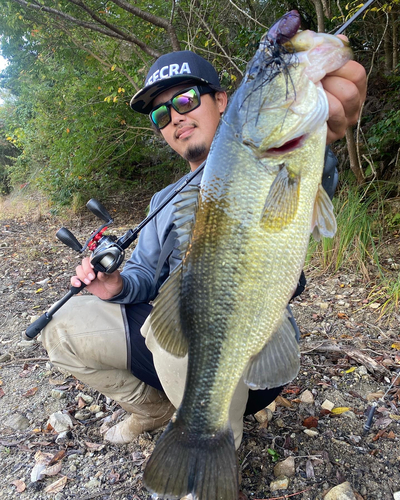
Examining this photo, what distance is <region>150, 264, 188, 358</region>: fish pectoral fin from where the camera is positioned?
1463 mm

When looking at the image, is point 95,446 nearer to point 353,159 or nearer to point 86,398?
point 86,398

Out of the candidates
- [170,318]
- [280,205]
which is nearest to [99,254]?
[170,318]

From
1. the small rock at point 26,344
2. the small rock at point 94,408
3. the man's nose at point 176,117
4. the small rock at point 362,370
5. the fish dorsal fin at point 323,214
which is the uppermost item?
the man's nose at point 176,117

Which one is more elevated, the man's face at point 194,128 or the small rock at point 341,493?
the man's face at point 194,128

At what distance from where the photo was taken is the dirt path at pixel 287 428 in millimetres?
1848

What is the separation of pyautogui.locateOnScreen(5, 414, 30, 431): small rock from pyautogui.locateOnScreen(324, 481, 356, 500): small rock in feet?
6.76

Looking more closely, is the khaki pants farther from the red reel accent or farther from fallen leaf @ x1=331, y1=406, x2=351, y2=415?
fallen leaf @ x1=331, y1=406, x2=351, y2=415

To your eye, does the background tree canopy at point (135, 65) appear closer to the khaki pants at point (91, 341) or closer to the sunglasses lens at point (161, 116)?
the sunglasses lens at point (161, 116)

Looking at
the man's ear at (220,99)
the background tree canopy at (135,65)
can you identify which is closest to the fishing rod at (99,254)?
the man's ear at (220,99)

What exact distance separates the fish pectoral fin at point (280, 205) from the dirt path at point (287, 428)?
138cm

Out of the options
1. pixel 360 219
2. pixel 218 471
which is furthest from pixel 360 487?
pixel 360 219

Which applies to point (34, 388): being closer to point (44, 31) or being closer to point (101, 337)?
point (101, 337)

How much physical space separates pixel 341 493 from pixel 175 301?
1.20 metres

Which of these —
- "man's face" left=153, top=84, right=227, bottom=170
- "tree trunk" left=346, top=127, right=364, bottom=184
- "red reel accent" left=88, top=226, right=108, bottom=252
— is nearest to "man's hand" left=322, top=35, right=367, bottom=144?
"man's face" left=153, top=84, right=227, bottom=170
